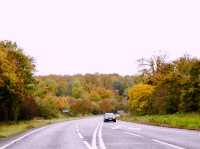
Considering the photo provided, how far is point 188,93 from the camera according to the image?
7300 centimetres

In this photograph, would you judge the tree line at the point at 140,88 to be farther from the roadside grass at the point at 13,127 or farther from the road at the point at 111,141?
the road at the point at 111,141

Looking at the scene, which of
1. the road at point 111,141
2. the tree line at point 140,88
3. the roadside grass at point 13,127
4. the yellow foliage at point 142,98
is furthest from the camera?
the yellow foliage at point 142,98

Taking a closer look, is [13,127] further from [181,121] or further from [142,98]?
[142,98]

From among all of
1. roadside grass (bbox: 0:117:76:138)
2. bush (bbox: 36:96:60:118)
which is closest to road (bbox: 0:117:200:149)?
roadside grass (bbox: 0:117:76:138)

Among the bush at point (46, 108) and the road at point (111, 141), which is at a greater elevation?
the bush at point (46, 108)

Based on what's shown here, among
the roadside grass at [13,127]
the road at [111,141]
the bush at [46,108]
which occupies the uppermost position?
the bush at [46,108]

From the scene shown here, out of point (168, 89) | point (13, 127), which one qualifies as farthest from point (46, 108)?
point (13, 127)

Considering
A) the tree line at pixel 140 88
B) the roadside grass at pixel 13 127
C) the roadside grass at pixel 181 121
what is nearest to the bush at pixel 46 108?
the tree line at pixel 140 88

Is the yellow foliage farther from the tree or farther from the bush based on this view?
the tree

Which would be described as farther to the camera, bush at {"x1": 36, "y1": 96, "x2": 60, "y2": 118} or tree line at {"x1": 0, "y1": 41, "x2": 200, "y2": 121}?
bush at {"x1": 36, "y1": 96, "x2": 60, "y2": 118}

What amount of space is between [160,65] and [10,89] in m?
47.1

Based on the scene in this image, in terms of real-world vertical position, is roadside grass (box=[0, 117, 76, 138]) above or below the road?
above

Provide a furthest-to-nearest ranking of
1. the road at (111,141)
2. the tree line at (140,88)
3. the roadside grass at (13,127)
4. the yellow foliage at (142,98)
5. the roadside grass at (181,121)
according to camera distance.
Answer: the yellow foliage at (142,98)
the tree line at (140,88)
the roadside grass at (181,121)
the roadside grass at (13,127)
the road at (111,141)

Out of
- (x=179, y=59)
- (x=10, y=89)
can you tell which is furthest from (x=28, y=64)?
(x=179, y=59)
